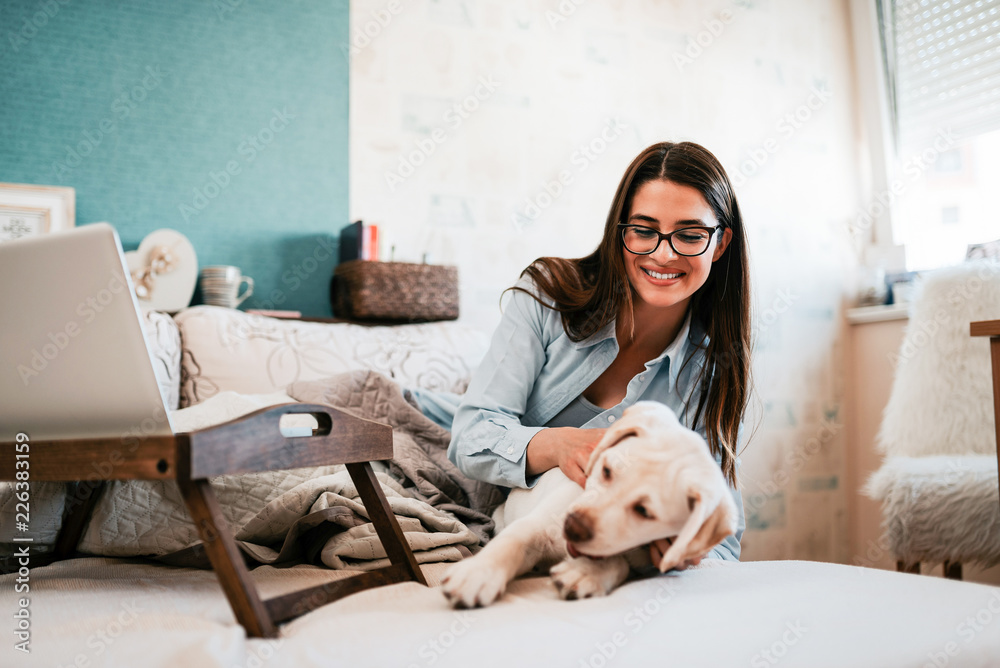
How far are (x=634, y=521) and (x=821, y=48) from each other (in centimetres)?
324

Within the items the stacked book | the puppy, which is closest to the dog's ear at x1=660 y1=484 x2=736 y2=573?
the puppy

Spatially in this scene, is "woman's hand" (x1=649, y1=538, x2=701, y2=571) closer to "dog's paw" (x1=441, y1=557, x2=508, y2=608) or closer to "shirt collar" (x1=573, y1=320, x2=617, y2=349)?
"dog's paw" (x1=441, y1=557, x2=508, y2=608)

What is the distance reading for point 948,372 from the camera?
2.32 meters

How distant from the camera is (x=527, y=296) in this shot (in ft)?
4.67

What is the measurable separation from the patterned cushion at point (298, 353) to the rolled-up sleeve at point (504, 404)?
61 centimetres

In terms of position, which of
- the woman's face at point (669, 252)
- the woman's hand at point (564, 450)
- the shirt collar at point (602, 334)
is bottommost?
the woman's hand at point (564, 450)

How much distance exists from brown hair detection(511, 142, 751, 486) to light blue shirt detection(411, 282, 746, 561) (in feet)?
0.09

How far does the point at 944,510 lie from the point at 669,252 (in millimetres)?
1297

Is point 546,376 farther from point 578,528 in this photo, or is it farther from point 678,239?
point 578,528

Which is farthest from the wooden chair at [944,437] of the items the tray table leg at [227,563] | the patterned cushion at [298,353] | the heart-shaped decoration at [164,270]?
the heart-shaped decoration at [164,270]

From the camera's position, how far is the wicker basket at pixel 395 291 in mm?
2266

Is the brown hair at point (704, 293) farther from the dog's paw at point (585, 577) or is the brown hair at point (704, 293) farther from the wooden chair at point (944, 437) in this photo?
the wooden chair at point (944, 437)

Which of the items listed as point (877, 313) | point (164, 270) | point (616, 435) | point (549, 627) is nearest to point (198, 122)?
point (164, 270)

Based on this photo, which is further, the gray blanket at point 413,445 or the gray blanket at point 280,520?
the gray blanket at point 413,445
